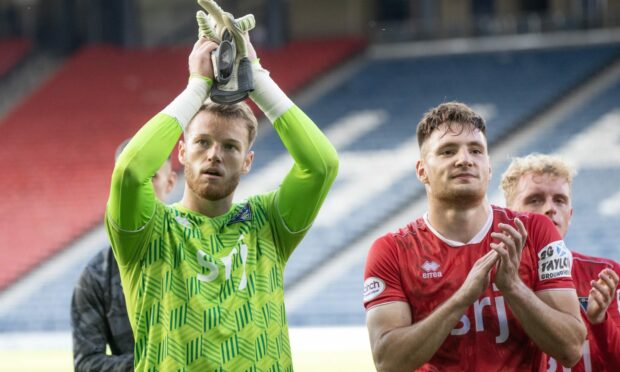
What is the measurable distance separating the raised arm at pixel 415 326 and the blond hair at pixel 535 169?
3.87 ft

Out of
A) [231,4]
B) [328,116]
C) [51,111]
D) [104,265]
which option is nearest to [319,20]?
[231,4]

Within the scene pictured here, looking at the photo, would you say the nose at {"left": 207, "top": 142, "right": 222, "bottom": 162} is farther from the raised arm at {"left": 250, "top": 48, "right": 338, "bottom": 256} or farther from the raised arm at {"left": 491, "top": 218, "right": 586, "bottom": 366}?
the raised arm at {"left": 491, "top": 218, "right": 586, "bottom": 366}

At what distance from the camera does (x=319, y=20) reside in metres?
24.0

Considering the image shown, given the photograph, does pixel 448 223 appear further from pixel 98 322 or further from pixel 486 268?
pixel 98 322

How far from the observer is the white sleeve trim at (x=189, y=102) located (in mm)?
3334

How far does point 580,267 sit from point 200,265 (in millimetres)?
1629

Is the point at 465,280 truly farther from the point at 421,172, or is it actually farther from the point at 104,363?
the point at 104,363

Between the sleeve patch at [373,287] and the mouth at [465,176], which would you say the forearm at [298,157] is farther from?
the mouth at [465,176]

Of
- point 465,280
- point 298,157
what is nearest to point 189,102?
point 298,157

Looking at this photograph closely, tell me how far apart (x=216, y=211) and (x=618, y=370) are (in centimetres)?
168

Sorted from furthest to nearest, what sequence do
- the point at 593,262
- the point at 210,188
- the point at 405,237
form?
the point at 593,262 < the point at 405,237 < the point at 210,188

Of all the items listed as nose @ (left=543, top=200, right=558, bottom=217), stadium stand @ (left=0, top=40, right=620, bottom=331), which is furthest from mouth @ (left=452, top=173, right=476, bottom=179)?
stadium stand @ (left=0, top=40, right=620, bottom=331)

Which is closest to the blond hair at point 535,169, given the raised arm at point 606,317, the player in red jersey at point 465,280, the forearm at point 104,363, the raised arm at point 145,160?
the raised arm at point 606,317

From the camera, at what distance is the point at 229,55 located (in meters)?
3.30
